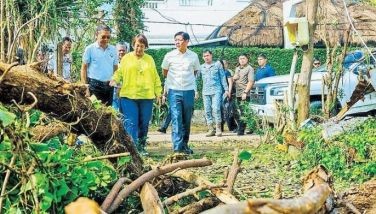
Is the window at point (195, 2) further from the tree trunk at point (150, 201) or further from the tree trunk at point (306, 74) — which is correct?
the tree trunk at point (150, 201)

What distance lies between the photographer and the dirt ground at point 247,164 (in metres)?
8.96

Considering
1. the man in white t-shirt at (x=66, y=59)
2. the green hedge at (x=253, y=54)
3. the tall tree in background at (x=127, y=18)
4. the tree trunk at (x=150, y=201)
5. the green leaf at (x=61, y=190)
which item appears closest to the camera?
the tree trunk at (x=150, y=201)

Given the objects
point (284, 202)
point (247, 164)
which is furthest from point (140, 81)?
point (284, 202)

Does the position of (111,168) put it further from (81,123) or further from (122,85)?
(122,85)

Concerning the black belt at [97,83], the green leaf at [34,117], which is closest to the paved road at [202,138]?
the black belt at [97,83]

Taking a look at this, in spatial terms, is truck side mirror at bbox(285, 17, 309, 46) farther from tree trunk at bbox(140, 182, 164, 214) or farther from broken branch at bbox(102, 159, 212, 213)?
tree trunk at bbox(140, 182, 164, 214)

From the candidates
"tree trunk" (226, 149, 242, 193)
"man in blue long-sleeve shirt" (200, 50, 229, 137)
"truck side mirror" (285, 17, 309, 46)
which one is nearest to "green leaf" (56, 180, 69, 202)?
"tree trunk" (226, 149, 242, 193)

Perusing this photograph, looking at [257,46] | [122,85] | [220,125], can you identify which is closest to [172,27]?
[257,46]

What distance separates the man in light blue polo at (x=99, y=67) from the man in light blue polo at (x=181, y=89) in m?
0.98

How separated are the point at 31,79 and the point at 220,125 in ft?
38.0

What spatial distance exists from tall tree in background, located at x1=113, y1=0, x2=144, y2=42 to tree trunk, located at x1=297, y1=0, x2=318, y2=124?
10640 mm

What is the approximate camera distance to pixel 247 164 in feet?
37.3

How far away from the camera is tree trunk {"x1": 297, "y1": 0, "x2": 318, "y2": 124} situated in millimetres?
12766

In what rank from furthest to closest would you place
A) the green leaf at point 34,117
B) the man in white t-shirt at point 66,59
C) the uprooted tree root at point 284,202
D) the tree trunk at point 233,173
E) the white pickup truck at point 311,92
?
the man in white t-shirt at point 66,59 → the white pickup truck at point 311,92 → the green leaf at point 34,117 → the tree trunk at point 233,173 → the uprooted tree root at point 284,202
